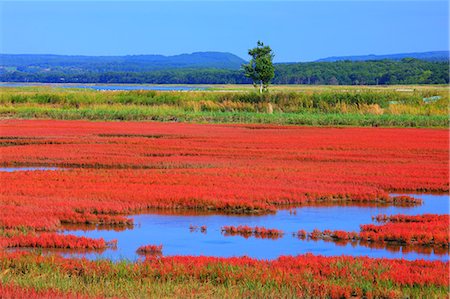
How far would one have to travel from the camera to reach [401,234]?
640 inches

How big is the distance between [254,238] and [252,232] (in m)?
0.52

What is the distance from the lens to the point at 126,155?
102 ft

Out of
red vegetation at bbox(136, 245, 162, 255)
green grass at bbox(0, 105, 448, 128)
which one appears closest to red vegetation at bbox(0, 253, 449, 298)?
red vegetation at bbox(136, 245, 162, 255)

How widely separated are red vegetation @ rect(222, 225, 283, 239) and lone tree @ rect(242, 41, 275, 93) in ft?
178

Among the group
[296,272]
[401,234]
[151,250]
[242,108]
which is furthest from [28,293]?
[242,108]

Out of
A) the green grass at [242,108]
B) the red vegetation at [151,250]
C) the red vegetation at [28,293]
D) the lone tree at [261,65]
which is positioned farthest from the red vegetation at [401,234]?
the lone tree at [261,65]

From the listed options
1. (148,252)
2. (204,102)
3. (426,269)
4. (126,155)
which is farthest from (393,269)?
(204,102)

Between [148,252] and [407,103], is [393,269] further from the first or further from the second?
[407,103]

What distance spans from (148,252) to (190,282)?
9.72 ft

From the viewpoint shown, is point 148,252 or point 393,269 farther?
point 148,252

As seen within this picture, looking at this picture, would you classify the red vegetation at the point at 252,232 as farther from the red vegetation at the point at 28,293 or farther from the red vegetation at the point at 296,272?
the red vegetation at the point at 28,293

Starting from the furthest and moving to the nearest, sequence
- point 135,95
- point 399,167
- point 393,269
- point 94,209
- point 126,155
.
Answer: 1. point 135,95
2. point 126,155
3. point 399,167
4. point 94,209
5. point 393,269

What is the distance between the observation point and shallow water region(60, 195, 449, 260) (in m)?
15.1

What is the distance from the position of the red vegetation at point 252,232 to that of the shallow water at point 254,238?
0.19m
